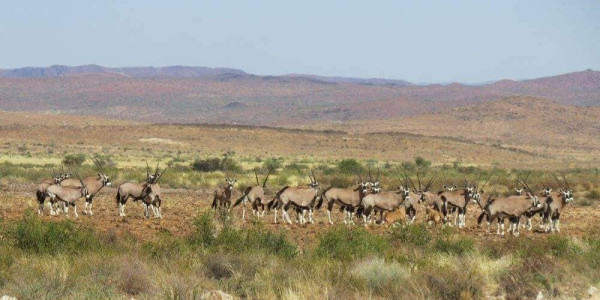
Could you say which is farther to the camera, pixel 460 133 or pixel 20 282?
pixel 460 133

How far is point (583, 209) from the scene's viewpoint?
31156mm

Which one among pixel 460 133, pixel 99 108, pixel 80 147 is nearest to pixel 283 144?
pixel 80 147

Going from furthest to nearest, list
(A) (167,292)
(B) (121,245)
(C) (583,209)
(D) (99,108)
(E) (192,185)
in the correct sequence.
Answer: (D) (99,108) < (E) (192,185) < (C) (583,209) < (B) (121,245) < (A) (167,292)

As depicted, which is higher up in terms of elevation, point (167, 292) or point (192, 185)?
point (167, 292)

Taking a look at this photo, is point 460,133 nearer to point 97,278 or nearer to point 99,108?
point 99,108

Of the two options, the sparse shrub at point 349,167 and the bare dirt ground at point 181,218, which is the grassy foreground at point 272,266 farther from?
the sparse shrub at point 349,167

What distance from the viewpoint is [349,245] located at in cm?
1560

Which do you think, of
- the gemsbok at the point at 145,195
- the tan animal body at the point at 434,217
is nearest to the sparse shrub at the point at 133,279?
the gemsbok at the point at 145,195

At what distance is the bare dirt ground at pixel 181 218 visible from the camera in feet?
66.7

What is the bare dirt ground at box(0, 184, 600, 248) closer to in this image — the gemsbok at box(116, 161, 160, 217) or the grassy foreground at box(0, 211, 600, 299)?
the gemsbok at box(116, 161, 160, 217)

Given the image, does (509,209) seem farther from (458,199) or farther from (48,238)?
(48,238)

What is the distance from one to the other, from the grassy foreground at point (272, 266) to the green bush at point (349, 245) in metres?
0.02

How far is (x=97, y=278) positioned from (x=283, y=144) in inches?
3153

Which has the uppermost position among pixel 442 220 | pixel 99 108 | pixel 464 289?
pixel 464 289
